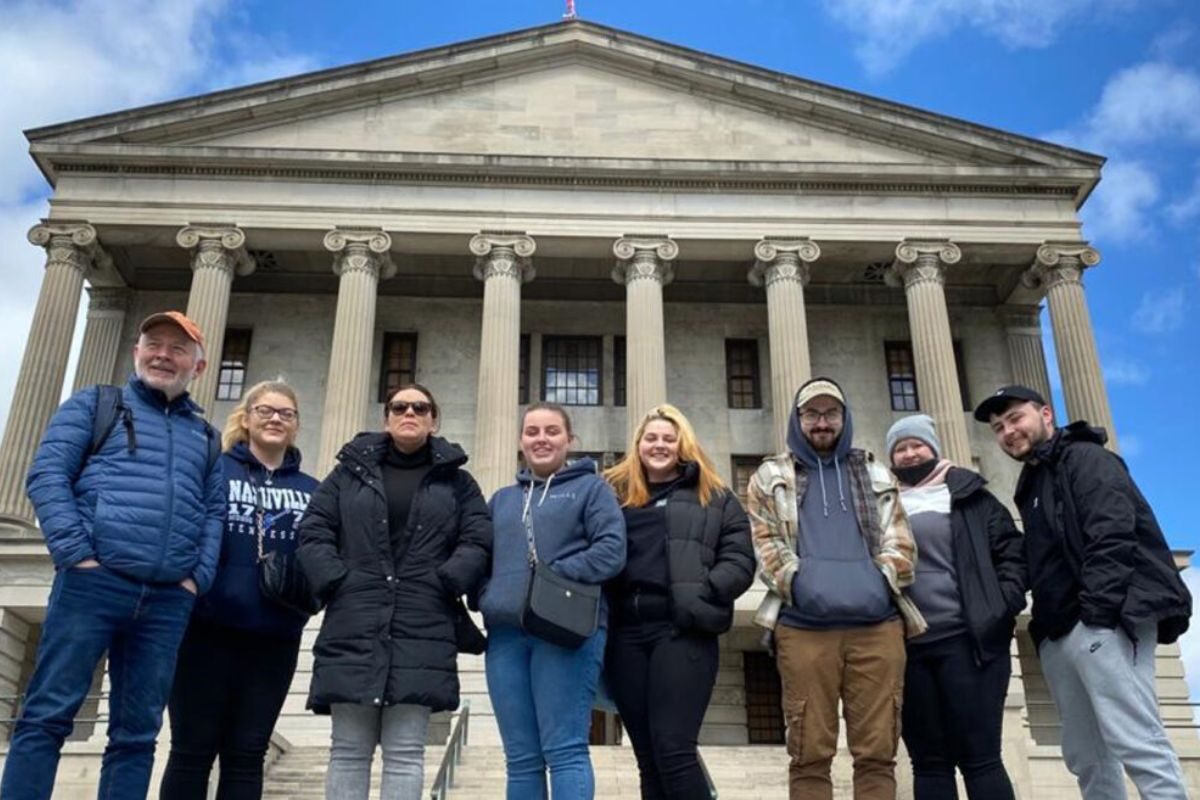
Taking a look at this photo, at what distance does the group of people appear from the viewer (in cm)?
542

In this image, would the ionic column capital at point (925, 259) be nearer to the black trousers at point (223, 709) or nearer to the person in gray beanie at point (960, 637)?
the person in gray beanie at point (960, 637)

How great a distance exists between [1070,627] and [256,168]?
2287 centimetres

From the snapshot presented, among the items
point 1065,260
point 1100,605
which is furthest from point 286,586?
point 1065,260

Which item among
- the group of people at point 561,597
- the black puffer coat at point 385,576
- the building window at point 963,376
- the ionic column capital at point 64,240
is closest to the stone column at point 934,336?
the building window at point 963,376

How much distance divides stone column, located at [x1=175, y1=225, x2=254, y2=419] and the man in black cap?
65.8ft

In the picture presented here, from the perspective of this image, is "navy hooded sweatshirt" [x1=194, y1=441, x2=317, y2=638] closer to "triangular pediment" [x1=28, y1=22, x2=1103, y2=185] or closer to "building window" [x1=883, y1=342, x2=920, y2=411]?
"triangular pediment" [x1=28, y1=22, x2=1103, y2=185]

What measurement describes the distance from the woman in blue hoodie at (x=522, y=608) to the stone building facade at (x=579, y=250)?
49.7ft

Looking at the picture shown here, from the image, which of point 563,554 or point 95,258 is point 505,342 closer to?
point 95,258

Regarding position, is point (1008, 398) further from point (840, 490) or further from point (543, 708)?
point (543, 708)

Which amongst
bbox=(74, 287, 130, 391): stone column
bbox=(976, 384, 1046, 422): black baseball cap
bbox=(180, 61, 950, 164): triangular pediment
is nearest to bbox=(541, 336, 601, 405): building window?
bbox=(180, 61, 950, 164): triangular pediment

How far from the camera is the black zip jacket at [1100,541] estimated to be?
580 centimetres

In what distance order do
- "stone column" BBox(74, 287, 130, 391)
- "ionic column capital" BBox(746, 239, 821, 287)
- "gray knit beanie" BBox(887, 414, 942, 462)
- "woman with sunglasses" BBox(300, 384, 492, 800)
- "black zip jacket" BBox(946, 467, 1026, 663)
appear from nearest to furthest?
"woman with sunglasses" BBox(300, 384, 492, 800), "black zip jacket" BBox(946, 467, 1026, 663), "gray knit beanie" BBox(887, 414, 942, 462), "ionic column capital" BBox(746, 239, 821, 287), "stone column" BBox(74, 287, 130, 391)

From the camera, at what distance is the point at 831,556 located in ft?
19.9

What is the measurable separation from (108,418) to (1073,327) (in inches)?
901
